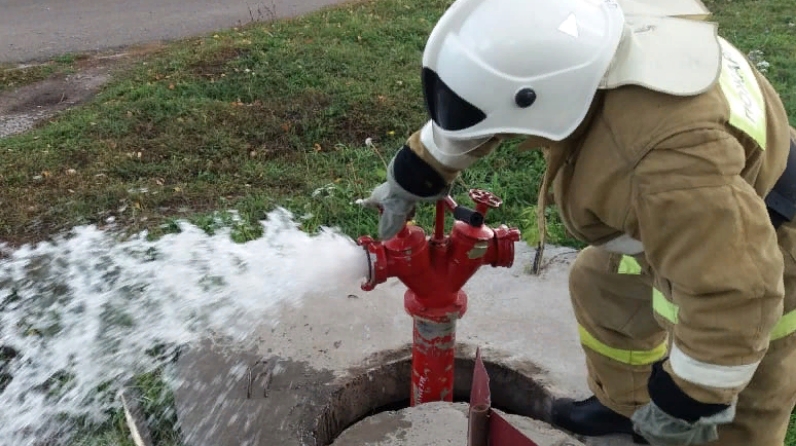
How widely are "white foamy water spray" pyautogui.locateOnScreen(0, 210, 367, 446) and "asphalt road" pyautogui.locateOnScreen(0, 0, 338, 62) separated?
4.20 meters

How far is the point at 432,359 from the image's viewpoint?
7.30 feet

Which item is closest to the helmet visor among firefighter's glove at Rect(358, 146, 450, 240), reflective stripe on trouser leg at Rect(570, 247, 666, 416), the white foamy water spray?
firefighter's glove at Rect(358, 146, 450, 240)

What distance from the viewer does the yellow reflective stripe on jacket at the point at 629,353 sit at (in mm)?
2238

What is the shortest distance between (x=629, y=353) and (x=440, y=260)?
1.95 feet

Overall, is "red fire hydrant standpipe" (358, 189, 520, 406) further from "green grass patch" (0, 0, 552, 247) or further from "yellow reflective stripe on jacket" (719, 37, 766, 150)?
"green grass patch" (0, 0, 552, 247)

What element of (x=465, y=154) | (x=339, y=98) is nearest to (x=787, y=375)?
(x=465, y=154)

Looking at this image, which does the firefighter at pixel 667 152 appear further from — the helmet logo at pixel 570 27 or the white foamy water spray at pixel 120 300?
the white foamy water spray at pixel 120 300

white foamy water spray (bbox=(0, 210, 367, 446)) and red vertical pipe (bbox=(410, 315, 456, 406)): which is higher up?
red vertical pipe (bbox=(410, 315, 456, 406))

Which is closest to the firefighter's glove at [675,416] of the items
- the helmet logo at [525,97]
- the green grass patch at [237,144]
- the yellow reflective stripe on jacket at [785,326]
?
the yellow reflective stripe on jacket at [785,326]

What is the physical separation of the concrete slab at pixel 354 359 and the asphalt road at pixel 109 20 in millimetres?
5061

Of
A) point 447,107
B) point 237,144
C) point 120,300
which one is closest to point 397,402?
point 120,300

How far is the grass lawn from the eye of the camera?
3.57 meters

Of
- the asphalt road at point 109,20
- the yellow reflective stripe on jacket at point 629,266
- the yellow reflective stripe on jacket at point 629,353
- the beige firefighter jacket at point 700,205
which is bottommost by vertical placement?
the asphalt road at point 109,20

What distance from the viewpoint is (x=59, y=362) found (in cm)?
269
